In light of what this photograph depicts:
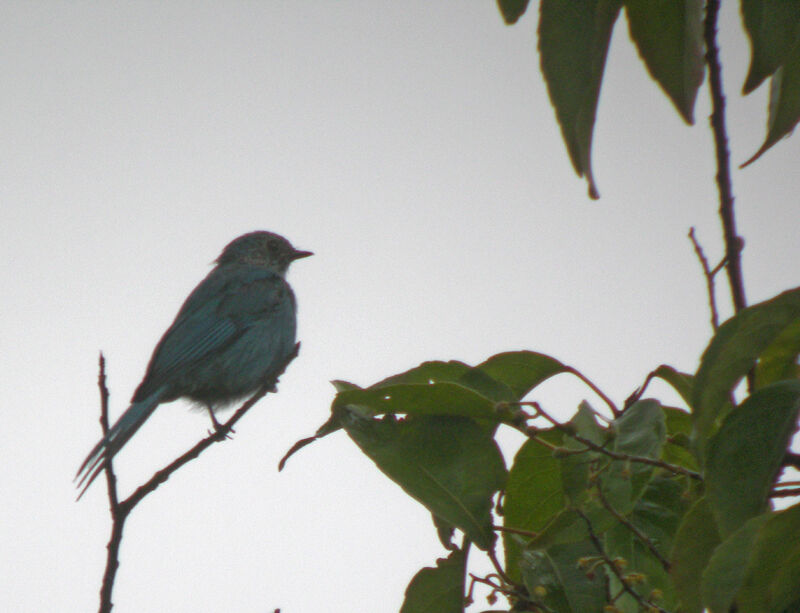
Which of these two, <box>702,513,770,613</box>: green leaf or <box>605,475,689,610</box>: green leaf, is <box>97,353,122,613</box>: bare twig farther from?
<box>702,513,770,613</box>: green leaf

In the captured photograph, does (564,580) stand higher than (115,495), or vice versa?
(115,495)

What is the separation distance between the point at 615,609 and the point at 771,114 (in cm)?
91

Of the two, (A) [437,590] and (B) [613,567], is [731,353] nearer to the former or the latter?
(B) [613,567]

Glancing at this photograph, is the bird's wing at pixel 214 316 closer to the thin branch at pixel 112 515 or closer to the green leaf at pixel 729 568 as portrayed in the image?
the thin branch at pixel 112 515

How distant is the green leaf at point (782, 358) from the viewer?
1.50m

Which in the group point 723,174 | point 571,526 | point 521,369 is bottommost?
point 571,526

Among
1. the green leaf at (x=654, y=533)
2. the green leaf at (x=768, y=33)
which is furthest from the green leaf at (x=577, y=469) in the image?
the green leaf at (x=768, y=33)

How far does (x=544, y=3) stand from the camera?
1.45 m

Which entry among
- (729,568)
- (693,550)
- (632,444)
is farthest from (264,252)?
(729,568)

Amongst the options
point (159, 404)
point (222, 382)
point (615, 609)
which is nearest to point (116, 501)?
point (615, 609)

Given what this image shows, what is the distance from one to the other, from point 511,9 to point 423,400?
0.72m

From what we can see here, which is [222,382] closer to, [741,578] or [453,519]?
[453,519]

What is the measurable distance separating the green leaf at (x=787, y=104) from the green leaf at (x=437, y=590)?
1.01m

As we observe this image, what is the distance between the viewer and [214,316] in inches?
319
